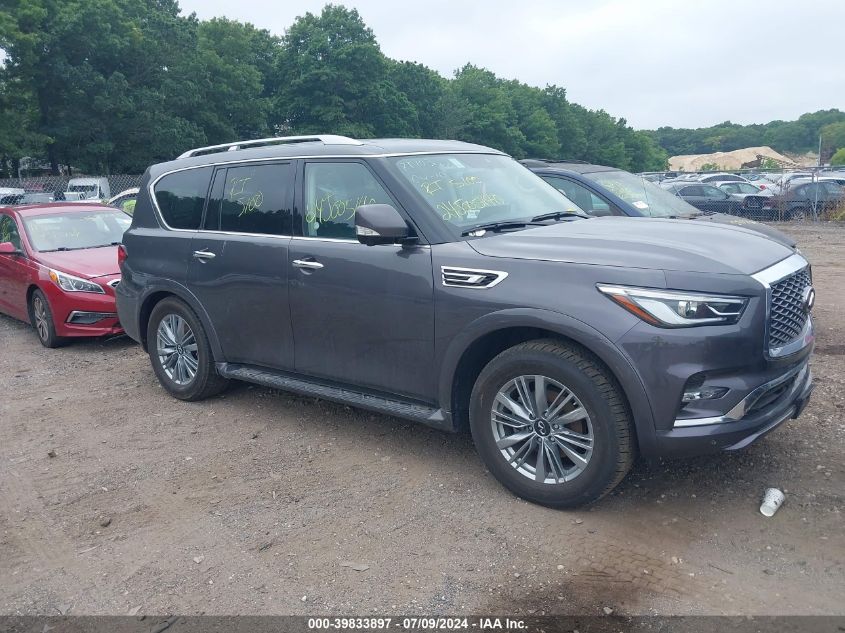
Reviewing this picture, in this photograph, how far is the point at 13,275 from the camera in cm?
882

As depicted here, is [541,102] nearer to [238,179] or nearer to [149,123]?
[149,123]

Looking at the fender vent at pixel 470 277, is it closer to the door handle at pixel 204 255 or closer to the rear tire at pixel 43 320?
the door handle at pixel 204 255

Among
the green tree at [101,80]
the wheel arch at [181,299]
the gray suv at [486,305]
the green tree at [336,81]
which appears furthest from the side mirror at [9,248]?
the green tree at [336,81]

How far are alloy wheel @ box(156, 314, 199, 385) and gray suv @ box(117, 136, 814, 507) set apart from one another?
0.05 meters

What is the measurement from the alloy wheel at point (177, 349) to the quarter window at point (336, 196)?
1.61 meters

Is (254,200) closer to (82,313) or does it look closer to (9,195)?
(82,313)

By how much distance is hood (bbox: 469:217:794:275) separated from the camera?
11.7 ft

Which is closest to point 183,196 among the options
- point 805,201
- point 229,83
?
point 805,201

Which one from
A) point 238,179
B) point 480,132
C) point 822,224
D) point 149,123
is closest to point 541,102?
point 480,132

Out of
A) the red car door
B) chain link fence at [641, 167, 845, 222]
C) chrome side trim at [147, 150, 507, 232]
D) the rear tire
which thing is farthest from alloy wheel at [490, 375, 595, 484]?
chain link fence at [641, 167, 845, 222]

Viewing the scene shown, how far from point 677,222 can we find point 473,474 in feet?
6.41

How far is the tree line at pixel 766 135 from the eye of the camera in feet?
406

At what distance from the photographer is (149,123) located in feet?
155

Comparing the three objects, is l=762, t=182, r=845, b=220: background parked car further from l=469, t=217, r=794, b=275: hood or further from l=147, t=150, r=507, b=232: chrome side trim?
l=469, t=217, r=794, b=275: hood
